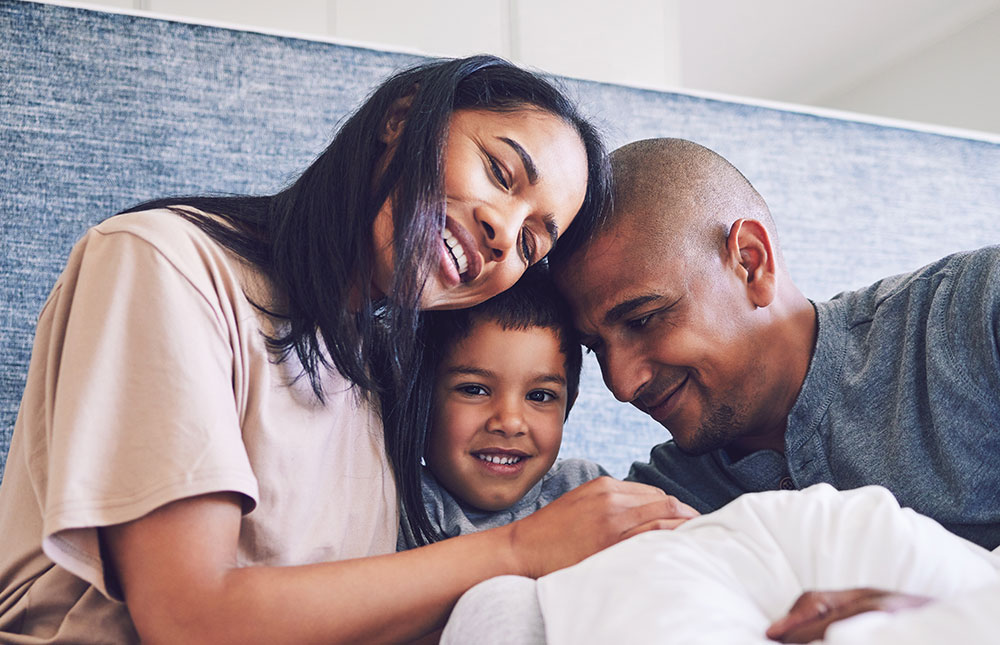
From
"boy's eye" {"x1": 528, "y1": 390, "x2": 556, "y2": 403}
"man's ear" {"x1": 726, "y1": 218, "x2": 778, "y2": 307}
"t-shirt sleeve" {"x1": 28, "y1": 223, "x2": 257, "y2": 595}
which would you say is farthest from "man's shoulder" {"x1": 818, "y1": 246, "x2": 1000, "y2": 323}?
"t-shirt sleeve" {"x1": 28, "y1": 223, "x2": 257, "y2": 595}

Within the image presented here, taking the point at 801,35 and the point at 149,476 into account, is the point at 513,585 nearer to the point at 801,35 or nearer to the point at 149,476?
the point at 149,476

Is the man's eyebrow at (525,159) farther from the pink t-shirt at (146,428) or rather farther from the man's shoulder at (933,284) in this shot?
the man's shoulder at (933,284)

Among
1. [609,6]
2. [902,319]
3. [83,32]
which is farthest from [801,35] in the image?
[83,32]

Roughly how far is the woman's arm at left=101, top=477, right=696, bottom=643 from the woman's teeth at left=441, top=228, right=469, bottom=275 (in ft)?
1.03

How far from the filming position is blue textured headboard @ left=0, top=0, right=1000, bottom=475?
1268 millimetres

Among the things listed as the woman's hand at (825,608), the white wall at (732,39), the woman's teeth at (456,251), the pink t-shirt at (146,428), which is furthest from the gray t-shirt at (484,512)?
the white wall at (732,39)

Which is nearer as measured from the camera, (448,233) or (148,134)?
(448,233)

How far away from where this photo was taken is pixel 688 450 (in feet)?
4.20

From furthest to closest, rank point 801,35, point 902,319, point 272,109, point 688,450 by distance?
point 801,35, point 272,109, point 688,450, point 902,319

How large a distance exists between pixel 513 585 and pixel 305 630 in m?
0.18

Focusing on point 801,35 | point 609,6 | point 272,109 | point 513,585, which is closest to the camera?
point 513,585

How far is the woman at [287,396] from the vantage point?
73 centimetres

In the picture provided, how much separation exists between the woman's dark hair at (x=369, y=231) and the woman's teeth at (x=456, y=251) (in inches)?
1.0

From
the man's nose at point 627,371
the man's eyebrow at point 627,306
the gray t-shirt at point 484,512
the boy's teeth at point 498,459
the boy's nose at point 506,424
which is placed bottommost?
the gray t-shirt at point 484,512
